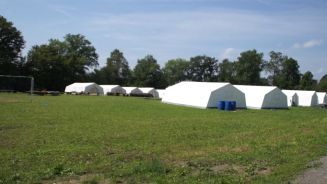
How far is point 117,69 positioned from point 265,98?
285 feet

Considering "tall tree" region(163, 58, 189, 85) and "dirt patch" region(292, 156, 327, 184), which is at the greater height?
"tall tree" region(163, 58, 189, 85)

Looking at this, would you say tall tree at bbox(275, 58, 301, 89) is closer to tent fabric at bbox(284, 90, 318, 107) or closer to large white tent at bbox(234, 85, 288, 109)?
tent fabric at bbox(284, 90, 318, 107)

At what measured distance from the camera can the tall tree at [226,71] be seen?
12962 cm

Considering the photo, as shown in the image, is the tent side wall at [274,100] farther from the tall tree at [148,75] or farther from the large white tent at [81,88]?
the tall tree at [148,75]

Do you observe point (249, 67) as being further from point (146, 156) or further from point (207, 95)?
point (146, 156)

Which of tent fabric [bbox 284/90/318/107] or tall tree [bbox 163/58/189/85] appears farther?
tall tree [bbox 163/58/189/85]

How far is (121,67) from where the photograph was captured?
138250 mm

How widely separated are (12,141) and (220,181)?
29.6 ft

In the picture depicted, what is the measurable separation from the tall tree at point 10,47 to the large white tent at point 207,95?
1748 inches

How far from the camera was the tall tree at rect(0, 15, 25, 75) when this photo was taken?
85.8m

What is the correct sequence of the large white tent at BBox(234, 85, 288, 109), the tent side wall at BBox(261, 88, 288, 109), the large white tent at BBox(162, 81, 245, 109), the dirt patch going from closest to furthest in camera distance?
the dirt patch
the large white tent at BBox(162, 81, 245, 109)
the large white tent at BBox(234, 85, 288, 109)
the tent side wall at BBox(261, 88, 288, 109)

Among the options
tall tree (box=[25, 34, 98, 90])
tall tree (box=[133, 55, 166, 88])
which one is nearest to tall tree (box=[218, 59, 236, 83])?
tall tree (box=[133, 55, 166, 88])

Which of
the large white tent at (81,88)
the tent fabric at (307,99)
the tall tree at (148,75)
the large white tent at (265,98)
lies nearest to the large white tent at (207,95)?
the large white tent at (265,98)

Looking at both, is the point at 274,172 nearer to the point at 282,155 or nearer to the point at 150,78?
the point at 282,155
